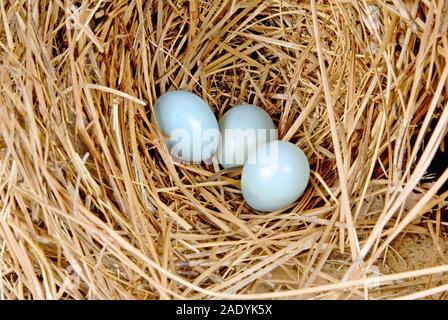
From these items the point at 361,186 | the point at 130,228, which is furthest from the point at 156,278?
the point at 361,186

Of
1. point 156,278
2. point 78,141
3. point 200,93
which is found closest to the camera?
point 156,278

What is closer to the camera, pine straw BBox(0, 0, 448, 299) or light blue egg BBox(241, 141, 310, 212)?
pine straw BBox(0, 0, 448, 299)

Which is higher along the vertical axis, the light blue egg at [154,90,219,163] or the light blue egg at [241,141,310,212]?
the light blue egg at [154,90,219,163]

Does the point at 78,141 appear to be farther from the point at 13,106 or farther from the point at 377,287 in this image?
the point at 377,287

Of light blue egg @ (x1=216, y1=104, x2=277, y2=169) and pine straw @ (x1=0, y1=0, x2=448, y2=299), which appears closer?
pine straw @ (x1=0, y1=0, x2=448, y2=299)

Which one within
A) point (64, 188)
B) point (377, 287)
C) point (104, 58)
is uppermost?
point (104, 58)
